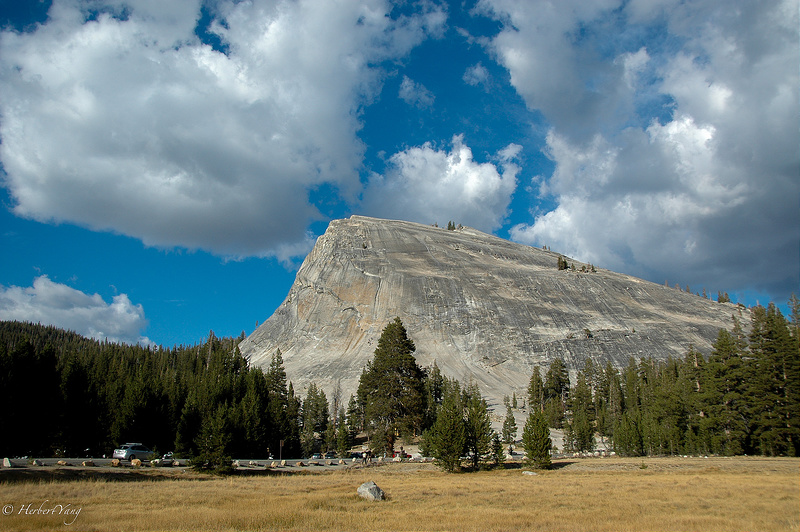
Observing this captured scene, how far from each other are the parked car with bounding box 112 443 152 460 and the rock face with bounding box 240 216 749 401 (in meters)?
67.1

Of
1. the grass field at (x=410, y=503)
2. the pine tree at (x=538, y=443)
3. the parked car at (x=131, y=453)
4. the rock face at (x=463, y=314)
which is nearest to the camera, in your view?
the grass field at (x=410, y=503)

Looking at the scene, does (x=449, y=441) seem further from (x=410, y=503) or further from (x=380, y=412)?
(x=410, y=503)

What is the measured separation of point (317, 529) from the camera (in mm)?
15031

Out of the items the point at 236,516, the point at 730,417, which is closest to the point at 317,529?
the point at 236,516

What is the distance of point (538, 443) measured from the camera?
3962 centimetres

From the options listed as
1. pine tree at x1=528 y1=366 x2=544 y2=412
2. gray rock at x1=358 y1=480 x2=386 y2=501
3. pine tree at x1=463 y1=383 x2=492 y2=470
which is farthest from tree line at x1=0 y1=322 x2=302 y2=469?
pine tree at x1=528 y1=366 x2=544 y2=412

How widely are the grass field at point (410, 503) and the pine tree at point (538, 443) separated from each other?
25.0 feet

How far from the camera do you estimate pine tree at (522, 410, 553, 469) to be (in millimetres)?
39228

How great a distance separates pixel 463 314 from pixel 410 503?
413 ft

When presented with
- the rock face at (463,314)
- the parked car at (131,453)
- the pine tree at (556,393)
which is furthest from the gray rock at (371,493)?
the rock face at (463,314)

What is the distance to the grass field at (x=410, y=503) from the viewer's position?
15414 mm

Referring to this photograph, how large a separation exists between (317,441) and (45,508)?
67.4 metres

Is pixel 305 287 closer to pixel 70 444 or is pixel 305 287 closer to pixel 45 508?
pixel 70 444

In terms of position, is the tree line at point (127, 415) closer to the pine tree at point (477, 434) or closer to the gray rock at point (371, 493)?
the gray rock at point (371, 493)
